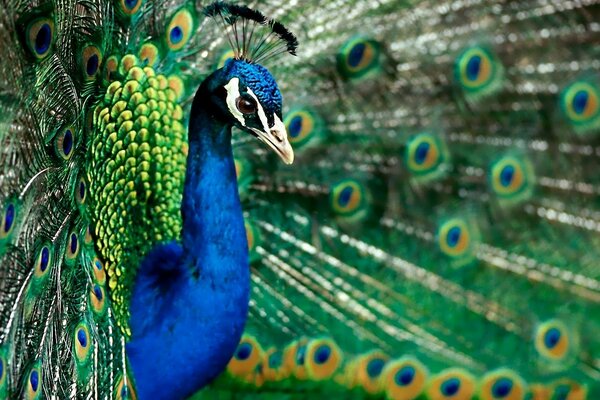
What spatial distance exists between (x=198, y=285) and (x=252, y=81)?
1.51ft

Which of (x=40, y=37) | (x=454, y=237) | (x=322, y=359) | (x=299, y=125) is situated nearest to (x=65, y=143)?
(x=40, y=37)

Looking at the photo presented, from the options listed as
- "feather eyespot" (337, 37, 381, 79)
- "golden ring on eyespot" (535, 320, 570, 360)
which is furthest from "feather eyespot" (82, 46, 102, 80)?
"golden ring on eyespot" (535, 320, 570, 360)

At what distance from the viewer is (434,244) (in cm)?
214

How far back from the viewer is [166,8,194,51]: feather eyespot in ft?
7.09

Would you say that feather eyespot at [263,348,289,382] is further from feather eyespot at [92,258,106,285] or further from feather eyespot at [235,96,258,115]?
feather eyespot at [235,96,258,115]

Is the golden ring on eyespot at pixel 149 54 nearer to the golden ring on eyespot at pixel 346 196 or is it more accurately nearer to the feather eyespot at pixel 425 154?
the golden ring on eyespot at pixel 346 196

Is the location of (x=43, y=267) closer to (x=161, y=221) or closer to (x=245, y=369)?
(x=161, y=221)

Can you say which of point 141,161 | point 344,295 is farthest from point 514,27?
point 141,161

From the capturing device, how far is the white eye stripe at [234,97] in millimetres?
1999

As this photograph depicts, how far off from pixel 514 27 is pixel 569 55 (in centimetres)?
12

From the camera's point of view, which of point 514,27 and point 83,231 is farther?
point 83,231

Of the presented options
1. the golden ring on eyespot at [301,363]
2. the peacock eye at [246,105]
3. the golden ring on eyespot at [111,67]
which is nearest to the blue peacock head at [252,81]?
the peacock eye at [246,105]

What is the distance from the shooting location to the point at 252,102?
1965mm

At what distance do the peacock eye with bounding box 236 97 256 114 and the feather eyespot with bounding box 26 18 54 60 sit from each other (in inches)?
21.5
